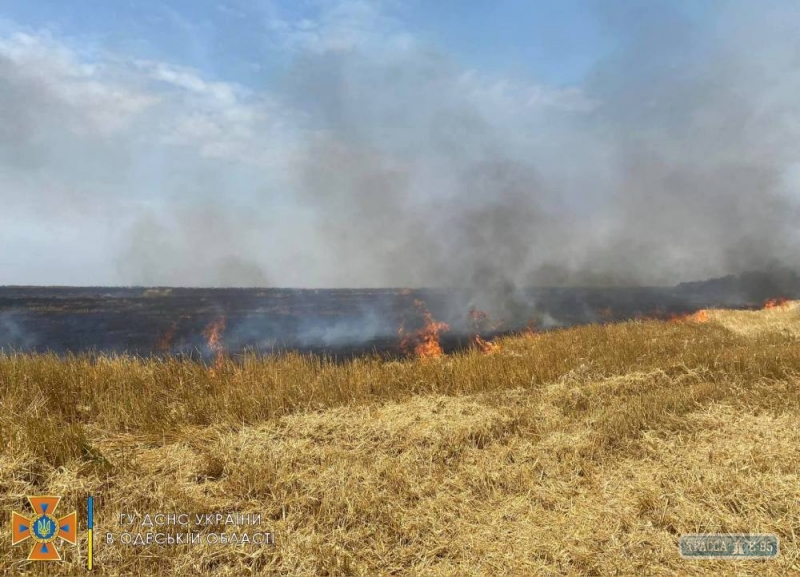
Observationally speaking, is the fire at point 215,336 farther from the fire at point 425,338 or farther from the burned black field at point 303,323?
the fire at point 425,338

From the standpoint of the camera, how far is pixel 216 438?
6.54m

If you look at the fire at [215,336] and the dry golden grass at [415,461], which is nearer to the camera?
the dry golden grass at [415,461]

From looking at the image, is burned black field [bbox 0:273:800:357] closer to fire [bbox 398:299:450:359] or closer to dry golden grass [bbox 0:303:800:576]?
fire [bbox 398:299:450:359]

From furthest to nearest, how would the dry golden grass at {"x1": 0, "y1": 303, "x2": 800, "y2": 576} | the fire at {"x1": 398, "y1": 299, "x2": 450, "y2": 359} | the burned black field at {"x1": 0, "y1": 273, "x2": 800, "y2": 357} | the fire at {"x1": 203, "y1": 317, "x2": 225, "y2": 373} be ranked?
the burned black field at {"x1": 0, "y1": 273, "x2": 800, "y2": 357} → the fire at {"x1": 203, "y1": 317, "x2": 225, "y2": 373} → the fire at {"x1": 398, "y1": 299, "x2": 450, "y2": 359} → the dry golden grass at {"x1": 0, "y1": 303, "x2": 800, "y2": 576}

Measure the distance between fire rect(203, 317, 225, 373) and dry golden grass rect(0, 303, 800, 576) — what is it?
941cm

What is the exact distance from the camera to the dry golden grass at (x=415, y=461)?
421 cm

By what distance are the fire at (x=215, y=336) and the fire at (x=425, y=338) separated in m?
7.34

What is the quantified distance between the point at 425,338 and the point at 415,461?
14.5 metres

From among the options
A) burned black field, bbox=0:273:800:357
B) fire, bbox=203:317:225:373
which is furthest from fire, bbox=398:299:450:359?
fire, bbox=203:317:225:373

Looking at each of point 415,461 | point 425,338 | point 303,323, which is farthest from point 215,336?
point 415,461

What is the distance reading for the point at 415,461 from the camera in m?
5.81

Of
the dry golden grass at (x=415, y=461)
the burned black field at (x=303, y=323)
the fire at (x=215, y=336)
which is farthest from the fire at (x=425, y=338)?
the fire at (x=215, y=336)

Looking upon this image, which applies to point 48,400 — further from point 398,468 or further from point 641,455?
point 641,455

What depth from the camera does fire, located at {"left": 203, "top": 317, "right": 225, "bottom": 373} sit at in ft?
61.2
